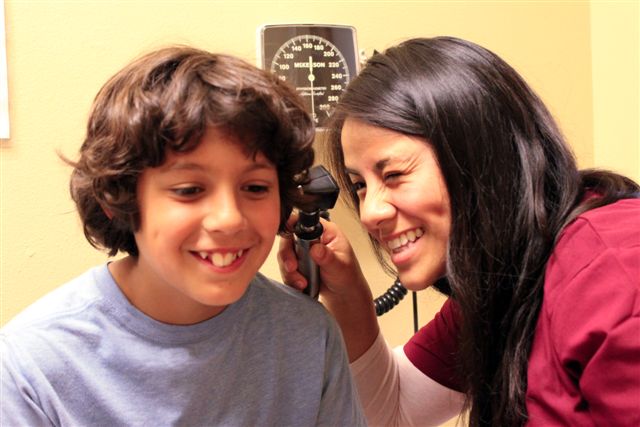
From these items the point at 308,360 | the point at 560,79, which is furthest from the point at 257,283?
the point at 560,79

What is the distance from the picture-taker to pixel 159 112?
74 centimetres

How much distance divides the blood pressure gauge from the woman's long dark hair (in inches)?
15.9

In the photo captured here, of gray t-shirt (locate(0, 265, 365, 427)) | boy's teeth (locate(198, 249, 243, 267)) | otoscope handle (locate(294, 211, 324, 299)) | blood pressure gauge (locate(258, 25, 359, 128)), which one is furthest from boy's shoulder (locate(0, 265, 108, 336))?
blood pressure gauge (locate(258, 25, 359, 128))

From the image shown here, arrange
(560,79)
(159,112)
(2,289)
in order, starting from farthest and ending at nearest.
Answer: (560,79), (2,289), (159,112)

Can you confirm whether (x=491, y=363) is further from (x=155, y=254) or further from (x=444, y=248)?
(x=155, y=254)

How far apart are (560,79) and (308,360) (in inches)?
43.9

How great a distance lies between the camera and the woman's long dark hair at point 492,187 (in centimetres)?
Answer: 85

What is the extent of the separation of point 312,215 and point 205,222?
210 millimetres

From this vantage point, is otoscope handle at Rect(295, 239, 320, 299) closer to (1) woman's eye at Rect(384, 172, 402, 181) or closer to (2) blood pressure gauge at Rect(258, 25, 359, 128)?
(1) woman's eye at Rect(384, 172, 402, 181)

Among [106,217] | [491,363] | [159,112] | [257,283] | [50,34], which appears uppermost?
[50,34]

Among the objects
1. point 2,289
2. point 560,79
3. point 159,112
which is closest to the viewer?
point 159,112

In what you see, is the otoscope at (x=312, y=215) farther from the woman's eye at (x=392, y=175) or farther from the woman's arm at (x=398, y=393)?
the woman's arm at (x=398, y=393)

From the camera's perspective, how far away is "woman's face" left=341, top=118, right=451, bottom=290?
87 cm

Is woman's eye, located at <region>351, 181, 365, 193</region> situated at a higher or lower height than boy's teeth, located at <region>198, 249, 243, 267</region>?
higher
